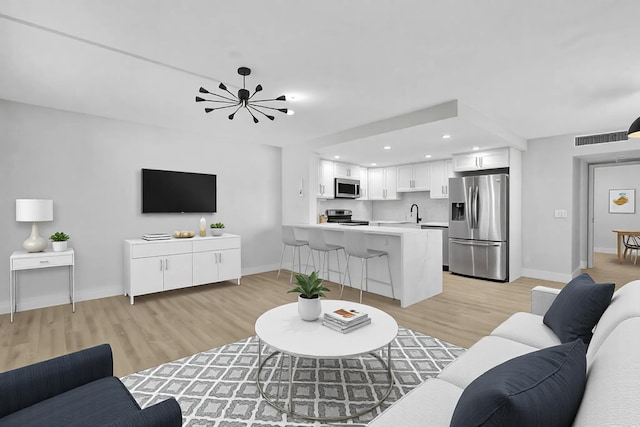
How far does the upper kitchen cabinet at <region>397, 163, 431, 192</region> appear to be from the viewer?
6.76 m

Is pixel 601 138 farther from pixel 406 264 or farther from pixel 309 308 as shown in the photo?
pixel 309 308

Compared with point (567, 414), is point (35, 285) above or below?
below

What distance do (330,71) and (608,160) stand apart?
5906mm

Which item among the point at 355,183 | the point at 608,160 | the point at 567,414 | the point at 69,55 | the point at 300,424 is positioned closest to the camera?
the point at 567,414

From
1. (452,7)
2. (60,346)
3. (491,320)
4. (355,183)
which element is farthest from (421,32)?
(355,183)

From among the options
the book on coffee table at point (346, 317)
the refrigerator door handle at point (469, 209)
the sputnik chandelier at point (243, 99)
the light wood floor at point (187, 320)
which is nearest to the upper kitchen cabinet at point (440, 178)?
the refrigerator door handle at point (469, 209)

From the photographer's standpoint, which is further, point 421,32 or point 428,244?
point 428,244

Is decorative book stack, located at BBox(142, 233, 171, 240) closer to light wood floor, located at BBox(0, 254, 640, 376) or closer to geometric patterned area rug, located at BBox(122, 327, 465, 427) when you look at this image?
light wood floor, located at BBox(0, 254, 640, 376)

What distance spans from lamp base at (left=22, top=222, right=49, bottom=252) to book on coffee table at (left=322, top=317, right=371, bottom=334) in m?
3.64

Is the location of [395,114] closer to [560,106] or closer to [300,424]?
[560,106]

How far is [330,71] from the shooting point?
2924 millimetres

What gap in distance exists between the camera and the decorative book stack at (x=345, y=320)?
214 centimetres

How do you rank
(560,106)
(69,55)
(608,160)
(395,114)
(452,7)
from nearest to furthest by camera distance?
(452,7)
(69,55)
(560,106)
(395,114)
(608,160)

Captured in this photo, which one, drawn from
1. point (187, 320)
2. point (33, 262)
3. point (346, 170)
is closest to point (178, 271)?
point (187, 320)
